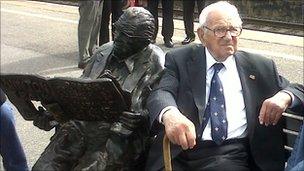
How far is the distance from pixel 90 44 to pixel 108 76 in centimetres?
541

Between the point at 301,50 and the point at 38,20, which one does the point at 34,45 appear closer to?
the point at 38,20

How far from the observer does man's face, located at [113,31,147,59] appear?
3115mm

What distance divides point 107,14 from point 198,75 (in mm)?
5382

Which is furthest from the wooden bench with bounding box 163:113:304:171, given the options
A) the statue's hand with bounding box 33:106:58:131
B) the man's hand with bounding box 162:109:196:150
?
the statue's hand with bounding box 33:106:58:131

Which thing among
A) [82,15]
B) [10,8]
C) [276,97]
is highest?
[276,97]

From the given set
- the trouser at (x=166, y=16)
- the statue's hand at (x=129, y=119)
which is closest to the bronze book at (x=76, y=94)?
the statue's hand at (x=129, y=119)

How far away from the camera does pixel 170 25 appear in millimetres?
9180

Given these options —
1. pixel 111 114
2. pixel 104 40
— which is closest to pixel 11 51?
pixel 104 40

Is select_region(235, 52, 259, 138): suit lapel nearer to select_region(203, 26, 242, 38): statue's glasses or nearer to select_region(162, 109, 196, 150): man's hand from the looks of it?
select_region(203, 26, 242, 38): statue's glasses

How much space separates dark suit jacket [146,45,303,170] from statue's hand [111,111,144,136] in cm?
10

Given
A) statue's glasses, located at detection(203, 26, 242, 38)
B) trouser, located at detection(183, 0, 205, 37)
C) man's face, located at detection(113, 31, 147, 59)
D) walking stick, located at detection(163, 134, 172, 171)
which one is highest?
statue's glasses, located at detection(203, 26, 242, 38)

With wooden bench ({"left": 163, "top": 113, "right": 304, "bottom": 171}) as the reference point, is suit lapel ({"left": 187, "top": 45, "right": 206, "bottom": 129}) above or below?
above

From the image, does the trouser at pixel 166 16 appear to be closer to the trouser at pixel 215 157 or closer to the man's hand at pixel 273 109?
the trouser at pixel 215 157

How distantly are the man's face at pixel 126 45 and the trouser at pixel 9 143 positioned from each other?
1192mm
